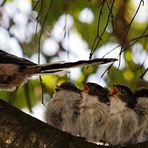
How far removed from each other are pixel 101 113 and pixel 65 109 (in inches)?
11.5

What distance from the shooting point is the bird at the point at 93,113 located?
312 cm

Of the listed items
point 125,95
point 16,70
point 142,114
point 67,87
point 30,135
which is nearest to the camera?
point 30,135

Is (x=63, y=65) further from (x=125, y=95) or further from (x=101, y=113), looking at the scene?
(x=125, y=95)

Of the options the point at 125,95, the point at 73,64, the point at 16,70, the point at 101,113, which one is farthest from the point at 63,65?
the point at 125,95

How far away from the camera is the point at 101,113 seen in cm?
318

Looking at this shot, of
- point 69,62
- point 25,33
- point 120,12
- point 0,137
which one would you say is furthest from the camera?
point 25,33

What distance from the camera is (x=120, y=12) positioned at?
10.7 ft

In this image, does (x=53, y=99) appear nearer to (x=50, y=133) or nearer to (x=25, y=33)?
(x=25, y=33)

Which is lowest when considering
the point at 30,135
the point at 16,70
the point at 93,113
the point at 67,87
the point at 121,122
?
the point at 30,135

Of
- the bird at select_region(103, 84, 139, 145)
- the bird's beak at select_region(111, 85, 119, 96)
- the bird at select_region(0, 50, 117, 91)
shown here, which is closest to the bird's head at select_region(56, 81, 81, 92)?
the bird's beak at select_region(111, 85, 119, 96)

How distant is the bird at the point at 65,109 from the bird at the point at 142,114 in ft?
1.36

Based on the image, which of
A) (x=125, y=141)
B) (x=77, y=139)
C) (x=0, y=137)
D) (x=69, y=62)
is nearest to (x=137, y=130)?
(x=125, y=141)

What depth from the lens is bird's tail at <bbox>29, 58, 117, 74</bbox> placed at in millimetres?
2576

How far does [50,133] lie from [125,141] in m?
1.00
